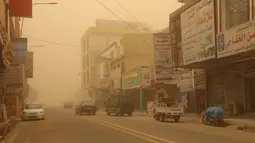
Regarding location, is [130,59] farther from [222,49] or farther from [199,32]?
[222,49]

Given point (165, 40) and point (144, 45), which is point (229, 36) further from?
point (144, 45)

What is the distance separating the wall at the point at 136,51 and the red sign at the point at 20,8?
30617 mm

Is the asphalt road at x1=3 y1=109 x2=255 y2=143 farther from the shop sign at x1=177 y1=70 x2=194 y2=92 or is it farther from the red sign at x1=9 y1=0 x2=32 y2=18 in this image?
the shop sign at x1=177 y1=70 x2=194 y2=92

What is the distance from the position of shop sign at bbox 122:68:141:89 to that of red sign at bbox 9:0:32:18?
21450mm

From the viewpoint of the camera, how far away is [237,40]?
2272 cm

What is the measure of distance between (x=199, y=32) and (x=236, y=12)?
139 inches

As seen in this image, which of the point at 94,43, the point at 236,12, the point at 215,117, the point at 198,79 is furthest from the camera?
the point at 94,43

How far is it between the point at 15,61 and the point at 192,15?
14257 mm

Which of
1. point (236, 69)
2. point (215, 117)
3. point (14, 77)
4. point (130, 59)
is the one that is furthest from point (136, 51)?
point (215, 117)

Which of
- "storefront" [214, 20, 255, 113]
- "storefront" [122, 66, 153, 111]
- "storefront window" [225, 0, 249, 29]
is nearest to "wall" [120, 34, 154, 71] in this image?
"storefront" [122, 66, 153, 111]

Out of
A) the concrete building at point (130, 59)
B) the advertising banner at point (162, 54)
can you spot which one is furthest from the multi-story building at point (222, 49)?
the concrete building at point (130, 59)

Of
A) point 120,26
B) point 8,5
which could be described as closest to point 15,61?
point 8,5

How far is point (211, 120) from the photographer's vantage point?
78.6ft

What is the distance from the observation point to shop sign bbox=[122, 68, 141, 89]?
48.4 meters
